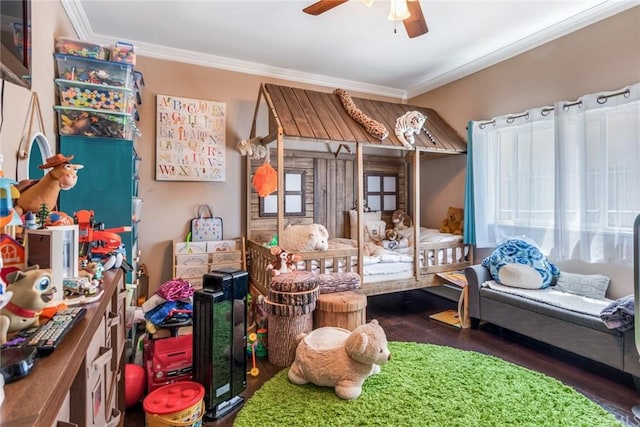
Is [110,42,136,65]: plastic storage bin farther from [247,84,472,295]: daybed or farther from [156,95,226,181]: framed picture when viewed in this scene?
[247,84,472,295]: daybed

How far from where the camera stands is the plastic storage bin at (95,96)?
2152 millimetres

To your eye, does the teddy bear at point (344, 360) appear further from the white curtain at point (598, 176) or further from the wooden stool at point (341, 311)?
the white curtain at point (598, 176)

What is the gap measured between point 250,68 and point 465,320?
3.53 m

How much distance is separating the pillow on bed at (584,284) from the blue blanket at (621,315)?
0.59 m

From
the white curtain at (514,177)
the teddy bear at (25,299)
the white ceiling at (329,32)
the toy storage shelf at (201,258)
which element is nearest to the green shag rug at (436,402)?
the teddy bear at (25,299)

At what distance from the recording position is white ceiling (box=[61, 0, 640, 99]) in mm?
2547

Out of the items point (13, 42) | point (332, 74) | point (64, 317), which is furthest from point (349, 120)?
point (64, 317)

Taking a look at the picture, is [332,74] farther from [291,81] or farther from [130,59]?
[130,59]

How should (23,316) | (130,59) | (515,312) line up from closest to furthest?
(23,316)
(130,59)
(515,312)

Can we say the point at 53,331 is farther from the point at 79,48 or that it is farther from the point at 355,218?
the point at 355,218

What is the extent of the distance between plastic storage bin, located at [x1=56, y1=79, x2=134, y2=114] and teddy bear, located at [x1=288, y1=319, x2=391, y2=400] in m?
2.14

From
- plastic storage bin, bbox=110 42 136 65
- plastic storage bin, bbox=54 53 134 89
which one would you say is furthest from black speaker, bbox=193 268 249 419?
plastic storage bin, bbox=110 42 136 65

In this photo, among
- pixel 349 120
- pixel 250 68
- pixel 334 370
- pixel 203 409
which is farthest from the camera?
pixel 250 68

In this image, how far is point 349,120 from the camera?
10.5 feet
